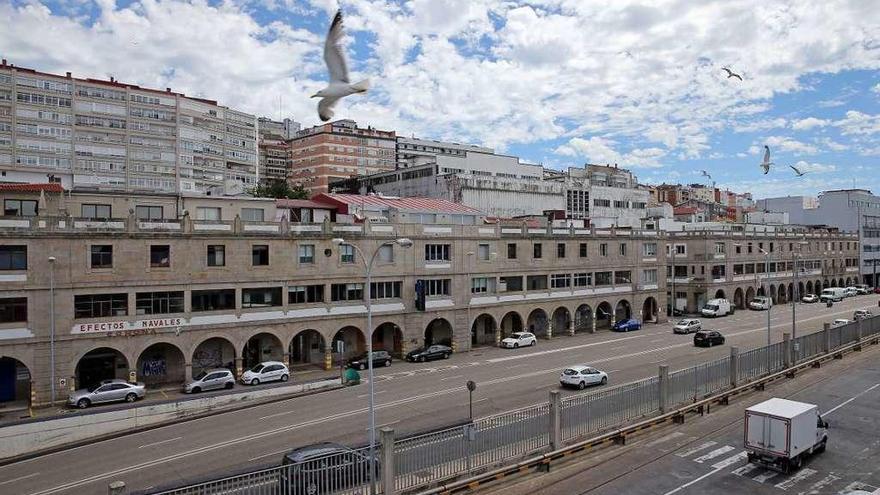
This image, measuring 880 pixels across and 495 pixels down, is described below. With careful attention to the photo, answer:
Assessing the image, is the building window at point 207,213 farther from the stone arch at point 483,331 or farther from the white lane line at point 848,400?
the white lane line at point 848,400


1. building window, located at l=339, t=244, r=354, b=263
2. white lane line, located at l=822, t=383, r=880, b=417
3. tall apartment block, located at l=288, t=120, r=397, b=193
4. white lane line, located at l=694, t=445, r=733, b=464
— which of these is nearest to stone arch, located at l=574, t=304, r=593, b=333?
building window, located at l=339, t=244, r=354, b=263

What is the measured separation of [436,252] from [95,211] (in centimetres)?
2646

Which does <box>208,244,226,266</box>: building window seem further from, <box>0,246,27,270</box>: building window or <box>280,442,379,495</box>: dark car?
<box>280,442,379,495</box>: dark car

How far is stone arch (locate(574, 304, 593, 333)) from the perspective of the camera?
67125mm

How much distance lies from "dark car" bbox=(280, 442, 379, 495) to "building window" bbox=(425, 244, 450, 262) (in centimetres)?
3581

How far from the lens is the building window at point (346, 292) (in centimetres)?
4878

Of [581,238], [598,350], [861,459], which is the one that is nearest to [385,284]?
[598,350]

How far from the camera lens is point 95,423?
102ft

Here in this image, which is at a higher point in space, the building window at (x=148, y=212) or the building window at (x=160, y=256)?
the building window at (x=148, y=212)

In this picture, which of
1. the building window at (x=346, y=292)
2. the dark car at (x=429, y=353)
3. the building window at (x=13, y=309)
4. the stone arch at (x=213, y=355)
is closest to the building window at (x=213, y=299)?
the stone arch at (x=213, y=355)

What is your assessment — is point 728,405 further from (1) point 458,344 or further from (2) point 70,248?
(2) point 70,248

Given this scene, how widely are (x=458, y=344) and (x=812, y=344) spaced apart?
88.4 ft

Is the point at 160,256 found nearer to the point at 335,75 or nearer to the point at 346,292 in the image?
the point at 346,292

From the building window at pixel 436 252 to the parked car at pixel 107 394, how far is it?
80.5ft
